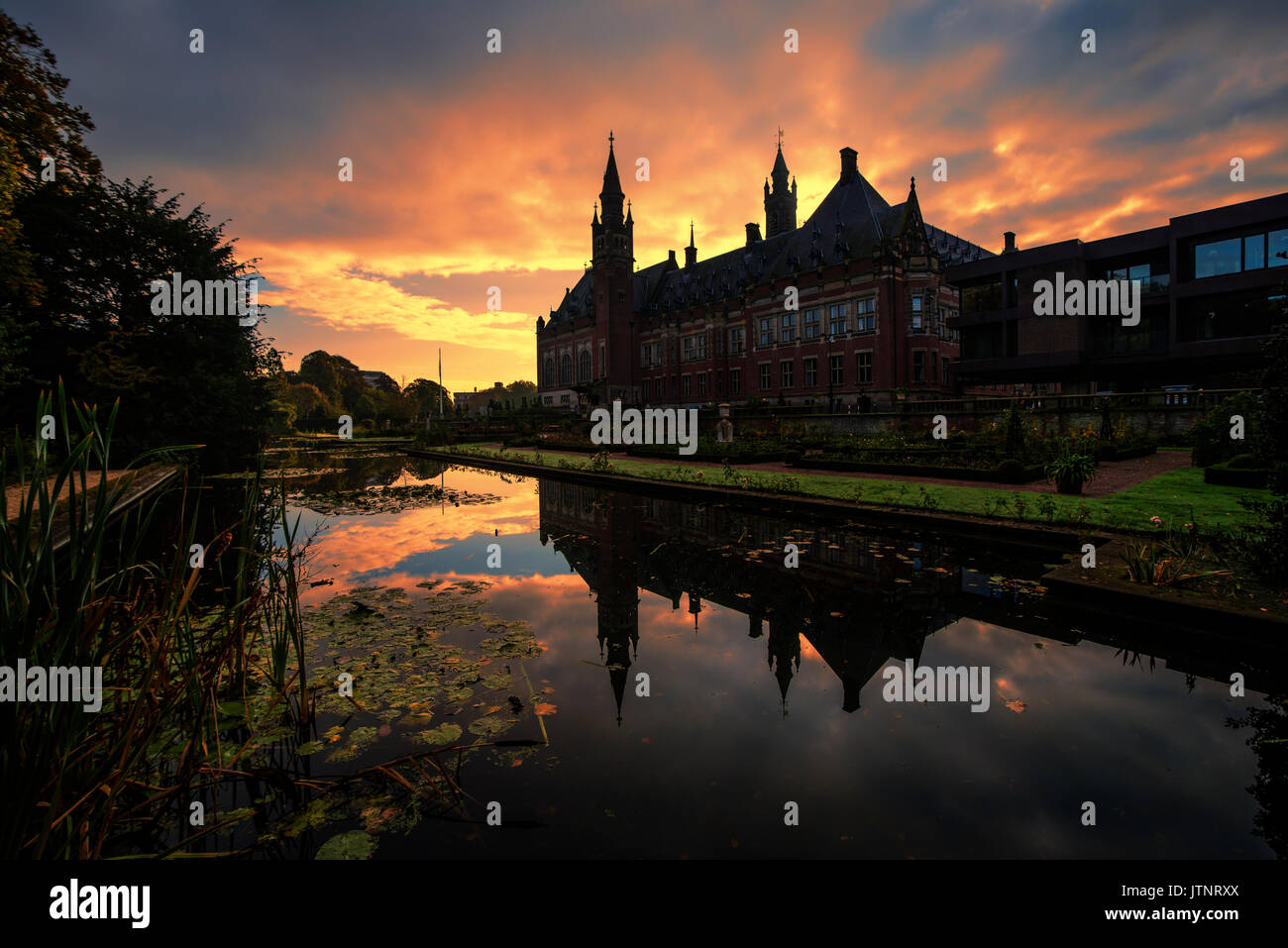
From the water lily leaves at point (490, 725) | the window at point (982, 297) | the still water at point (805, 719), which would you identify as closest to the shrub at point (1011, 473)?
the still water at point (805, 719)

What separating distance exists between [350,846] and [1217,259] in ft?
153

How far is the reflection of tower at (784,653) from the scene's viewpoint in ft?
15.1

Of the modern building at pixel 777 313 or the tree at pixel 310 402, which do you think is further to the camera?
the tree at pixel 310 402

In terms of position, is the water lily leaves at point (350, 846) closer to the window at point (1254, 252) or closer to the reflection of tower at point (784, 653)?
the reflection of tower at point (784, 653)

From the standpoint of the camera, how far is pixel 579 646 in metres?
5.32

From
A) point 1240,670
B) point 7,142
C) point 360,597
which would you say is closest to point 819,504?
point 1240,670

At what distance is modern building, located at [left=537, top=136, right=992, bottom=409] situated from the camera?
38719 millimetres

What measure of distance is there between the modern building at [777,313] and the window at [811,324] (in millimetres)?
88

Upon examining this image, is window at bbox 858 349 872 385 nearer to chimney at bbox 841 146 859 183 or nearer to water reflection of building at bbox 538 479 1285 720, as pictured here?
chimney at bbox 841 146 859 183

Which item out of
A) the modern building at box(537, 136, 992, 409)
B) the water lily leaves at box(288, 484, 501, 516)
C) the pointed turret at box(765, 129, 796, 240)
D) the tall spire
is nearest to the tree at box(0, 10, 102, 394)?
the water lily leaves at box(288, 484, 501, 516)

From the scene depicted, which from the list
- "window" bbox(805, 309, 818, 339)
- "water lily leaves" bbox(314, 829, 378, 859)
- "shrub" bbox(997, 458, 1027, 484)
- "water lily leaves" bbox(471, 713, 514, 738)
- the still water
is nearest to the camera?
"water lily leaves" bbox(314, 829, 378, 859)

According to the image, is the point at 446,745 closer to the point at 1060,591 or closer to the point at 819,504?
the point at 1060,591

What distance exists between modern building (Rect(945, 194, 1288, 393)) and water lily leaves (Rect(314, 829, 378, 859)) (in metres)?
41.9

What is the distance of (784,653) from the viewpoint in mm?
5121
